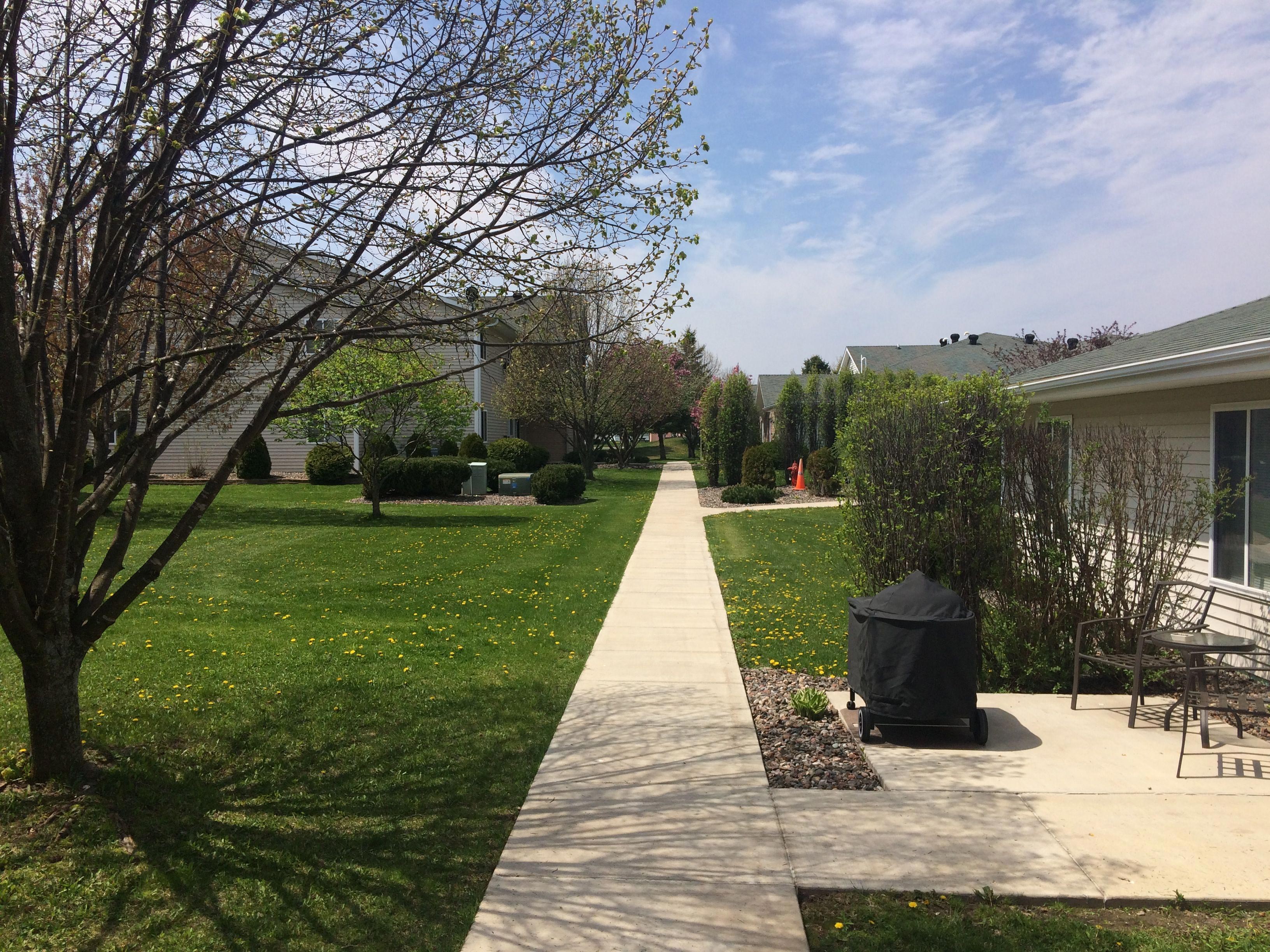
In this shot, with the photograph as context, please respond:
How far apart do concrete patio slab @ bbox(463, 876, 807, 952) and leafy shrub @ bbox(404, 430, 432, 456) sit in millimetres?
16787

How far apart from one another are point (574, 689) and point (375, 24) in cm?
459

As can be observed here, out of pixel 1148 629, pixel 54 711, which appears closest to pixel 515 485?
pixel 1148 629

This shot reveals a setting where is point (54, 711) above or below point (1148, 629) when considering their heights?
above

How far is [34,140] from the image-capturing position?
444cm

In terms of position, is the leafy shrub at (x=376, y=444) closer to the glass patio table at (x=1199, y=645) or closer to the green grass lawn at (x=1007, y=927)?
the glass patio table at (x=1199, y=645)

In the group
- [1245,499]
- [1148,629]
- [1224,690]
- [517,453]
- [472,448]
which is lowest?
[1224,690]

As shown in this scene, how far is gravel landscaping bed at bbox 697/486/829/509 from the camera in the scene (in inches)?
904

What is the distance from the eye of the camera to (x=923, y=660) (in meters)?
5.30

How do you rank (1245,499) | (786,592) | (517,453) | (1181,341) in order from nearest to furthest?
(1245,499) → (1181,341) → (786,592) → (517,453)

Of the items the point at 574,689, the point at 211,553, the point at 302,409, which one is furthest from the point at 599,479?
the point at 302,409

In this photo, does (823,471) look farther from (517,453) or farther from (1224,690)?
(1224,690)

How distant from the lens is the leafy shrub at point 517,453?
88.6 feet

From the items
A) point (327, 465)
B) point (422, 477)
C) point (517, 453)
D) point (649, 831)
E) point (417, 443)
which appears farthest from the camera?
point (517, 453)

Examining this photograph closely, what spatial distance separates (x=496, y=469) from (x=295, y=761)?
68.1ft
